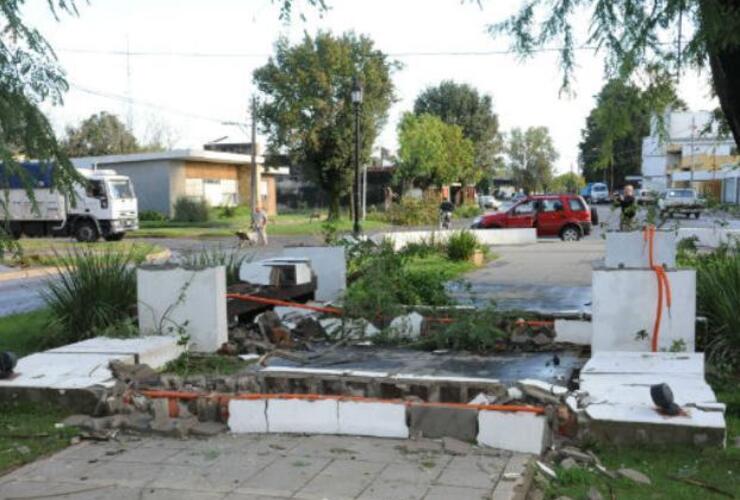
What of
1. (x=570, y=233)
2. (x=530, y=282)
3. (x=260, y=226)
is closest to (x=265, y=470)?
(x=530, y=282)

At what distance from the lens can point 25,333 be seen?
9.70 m

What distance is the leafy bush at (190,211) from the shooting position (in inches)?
1901

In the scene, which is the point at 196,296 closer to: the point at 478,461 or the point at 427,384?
the point at 427,384

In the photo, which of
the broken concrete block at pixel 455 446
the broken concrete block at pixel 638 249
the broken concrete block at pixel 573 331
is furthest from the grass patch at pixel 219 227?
the broken concrete block at pixel 455 446

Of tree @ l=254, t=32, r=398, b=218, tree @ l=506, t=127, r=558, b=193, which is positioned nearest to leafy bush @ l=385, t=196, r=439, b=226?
tree @ l=254, t=32, r=398, b=218

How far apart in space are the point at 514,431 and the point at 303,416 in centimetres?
139

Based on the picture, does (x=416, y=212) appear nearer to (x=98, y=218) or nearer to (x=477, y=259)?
(x=477, y=259)

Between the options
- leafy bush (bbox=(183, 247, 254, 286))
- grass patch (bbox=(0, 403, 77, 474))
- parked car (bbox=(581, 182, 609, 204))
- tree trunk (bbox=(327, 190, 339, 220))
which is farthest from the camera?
parked car (bbox=(581, 182, 609, 204))

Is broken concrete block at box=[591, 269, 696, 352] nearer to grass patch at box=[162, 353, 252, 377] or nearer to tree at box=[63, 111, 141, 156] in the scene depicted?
grass patch at box=[162, 353, 252, 377]

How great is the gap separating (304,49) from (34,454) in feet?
143

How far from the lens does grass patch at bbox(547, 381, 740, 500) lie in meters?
4.43

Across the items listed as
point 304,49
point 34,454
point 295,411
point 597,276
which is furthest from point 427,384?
point 304,49

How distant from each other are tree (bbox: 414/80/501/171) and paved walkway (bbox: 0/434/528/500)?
79720 mm

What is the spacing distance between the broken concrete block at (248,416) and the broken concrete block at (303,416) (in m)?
0.04
